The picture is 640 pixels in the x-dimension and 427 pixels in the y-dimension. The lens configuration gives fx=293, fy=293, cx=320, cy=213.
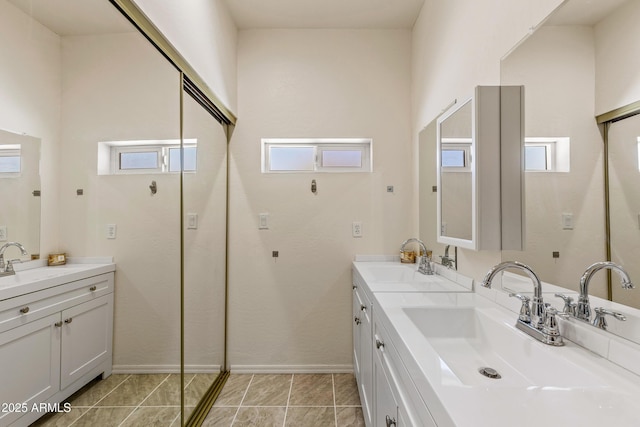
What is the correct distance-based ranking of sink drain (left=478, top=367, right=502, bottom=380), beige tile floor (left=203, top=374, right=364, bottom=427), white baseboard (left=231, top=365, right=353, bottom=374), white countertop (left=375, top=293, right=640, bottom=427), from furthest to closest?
white baseboard (left=231, top=365, right=353, bottom=374) → beige tile floor (left=203, top=374, right=364, bottom=427) → sink drain (left=478, top=367, right=502, bottom=380) → white countertop (left=375, top=293, right=640, bottom=427)

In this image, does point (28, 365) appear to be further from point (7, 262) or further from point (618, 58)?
point (618, 58)

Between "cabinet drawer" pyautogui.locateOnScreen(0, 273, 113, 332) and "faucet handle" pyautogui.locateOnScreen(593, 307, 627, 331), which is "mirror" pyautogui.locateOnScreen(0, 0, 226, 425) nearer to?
"cabinet drawer" pyautogui.locateOnScreen(0, 273, 113, 332)

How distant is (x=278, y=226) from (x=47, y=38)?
1.84 meters

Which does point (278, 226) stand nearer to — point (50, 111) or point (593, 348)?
point (50, 111)

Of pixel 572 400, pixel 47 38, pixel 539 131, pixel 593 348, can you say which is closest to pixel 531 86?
pixel 539 131

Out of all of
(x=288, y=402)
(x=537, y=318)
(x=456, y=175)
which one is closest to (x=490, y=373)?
(x=537, y=318)

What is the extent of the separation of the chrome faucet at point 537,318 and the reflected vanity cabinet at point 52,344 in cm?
126

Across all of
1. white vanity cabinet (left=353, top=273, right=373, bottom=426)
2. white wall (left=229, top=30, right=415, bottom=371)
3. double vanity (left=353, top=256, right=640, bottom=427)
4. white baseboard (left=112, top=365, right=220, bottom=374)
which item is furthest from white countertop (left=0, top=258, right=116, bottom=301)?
white wall (left=229, top=30, right=415, bottom=371)

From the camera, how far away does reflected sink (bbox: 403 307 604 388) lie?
Result: 750 mm

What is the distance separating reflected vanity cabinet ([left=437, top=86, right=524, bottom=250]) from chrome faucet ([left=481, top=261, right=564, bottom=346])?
9.9 inches

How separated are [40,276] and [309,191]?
1.88 meters

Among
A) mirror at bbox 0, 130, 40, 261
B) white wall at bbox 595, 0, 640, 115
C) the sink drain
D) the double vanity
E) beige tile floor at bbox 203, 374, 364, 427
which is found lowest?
beige tile floor at bbox 203, 374, 364, 427

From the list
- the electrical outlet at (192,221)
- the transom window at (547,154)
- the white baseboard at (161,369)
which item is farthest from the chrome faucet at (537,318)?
the electrical outlet at (192,221)

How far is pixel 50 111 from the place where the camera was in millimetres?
772
